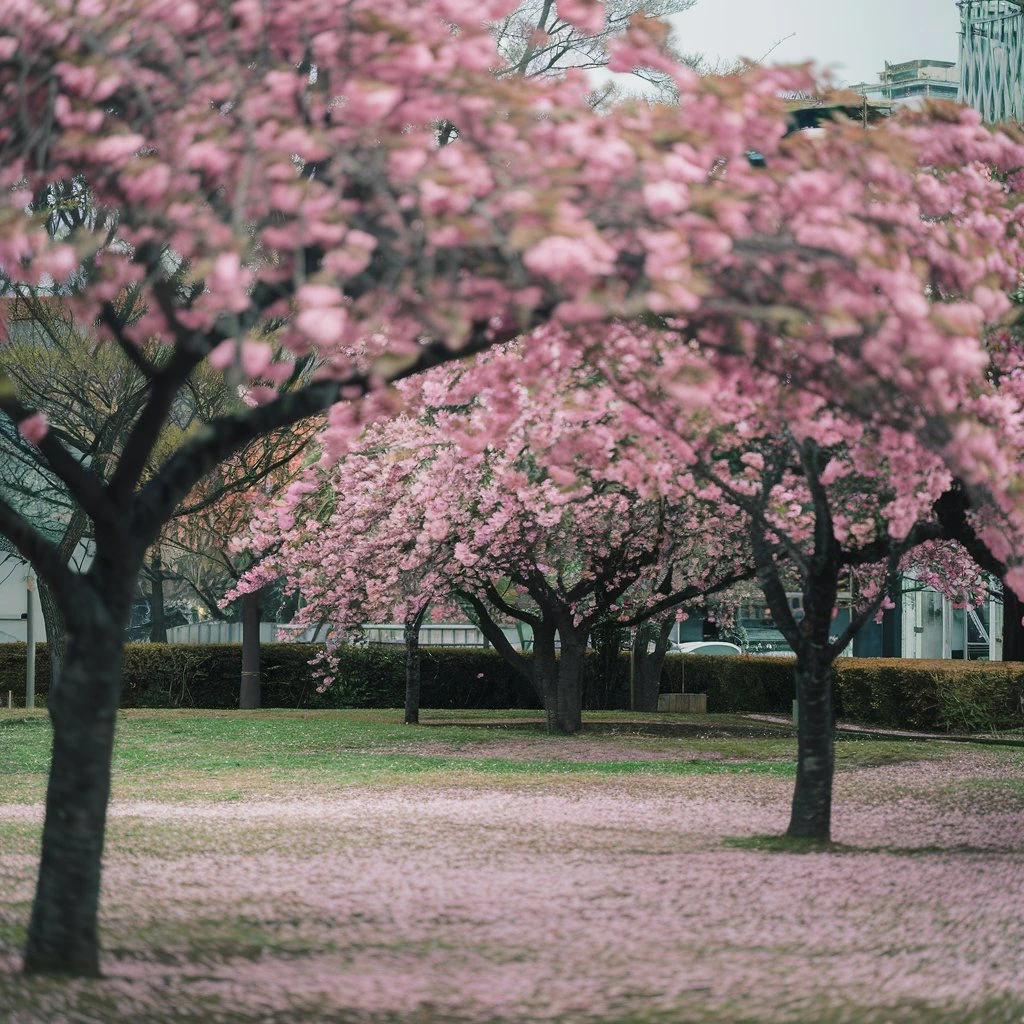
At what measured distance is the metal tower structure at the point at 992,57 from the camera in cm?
2662

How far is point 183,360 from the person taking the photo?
5527mm

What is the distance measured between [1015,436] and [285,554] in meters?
13.4

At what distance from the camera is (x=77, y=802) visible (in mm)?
5707

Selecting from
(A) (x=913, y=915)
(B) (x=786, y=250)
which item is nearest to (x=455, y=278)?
(B) (x=786, y=250)

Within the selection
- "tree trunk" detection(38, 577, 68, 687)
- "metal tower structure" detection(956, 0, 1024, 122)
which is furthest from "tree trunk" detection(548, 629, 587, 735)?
"metal tower structure" detection(956, 0, 1024, 122)

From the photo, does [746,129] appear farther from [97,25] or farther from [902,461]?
[97,25]

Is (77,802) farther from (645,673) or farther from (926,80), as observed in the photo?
(926,80)

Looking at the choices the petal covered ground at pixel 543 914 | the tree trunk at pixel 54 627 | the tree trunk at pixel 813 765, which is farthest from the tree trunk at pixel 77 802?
the tree trunk at pixel 54 627

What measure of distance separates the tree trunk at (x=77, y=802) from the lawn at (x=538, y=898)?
0.64ft

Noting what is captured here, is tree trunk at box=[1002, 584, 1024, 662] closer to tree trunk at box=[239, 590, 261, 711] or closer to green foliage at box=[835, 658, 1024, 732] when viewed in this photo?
green foliage at box=[835, 658, 1024, 732]

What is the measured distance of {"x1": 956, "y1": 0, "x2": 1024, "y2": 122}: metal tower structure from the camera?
26625 millimetres

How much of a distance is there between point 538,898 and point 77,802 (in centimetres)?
269

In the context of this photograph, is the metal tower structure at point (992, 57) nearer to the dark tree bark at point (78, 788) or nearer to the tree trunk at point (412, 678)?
Answer: the tree trunk at point (412, 678)

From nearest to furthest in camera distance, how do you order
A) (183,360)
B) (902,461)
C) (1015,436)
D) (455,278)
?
(455,278)
(183,360)
(902,461)
(1015,436)
